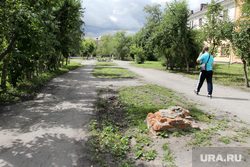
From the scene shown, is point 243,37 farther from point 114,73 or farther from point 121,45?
point 121,45

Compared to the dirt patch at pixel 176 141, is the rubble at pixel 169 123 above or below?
above

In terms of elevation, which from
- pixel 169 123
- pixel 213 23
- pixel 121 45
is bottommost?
pixel 169 123

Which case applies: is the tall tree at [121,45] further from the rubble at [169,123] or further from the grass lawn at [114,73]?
the rubble at [169,123]

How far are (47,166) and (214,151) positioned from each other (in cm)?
285

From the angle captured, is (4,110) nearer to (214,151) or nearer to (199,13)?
(214,151)

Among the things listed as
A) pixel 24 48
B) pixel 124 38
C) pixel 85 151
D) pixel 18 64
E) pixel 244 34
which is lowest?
pixel 85 151

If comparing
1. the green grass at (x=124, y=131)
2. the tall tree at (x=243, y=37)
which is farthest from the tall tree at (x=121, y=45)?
the green grass at (x=124, y=131)

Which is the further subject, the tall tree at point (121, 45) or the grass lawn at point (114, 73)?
the tall tree at point (121, 45)

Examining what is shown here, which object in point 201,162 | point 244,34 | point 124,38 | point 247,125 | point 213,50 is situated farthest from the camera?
point 124,38

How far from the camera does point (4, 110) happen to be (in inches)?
232

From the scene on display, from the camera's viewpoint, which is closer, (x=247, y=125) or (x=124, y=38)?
(x=247, y=125)

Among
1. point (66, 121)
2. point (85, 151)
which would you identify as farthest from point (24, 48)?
point (85, 151)

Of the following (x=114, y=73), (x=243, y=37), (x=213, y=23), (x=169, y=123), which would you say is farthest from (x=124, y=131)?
(x=114, y=73)

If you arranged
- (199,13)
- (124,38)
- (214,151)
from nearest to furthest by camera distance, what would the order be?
(214,151) < (199,13) < (124,38)
